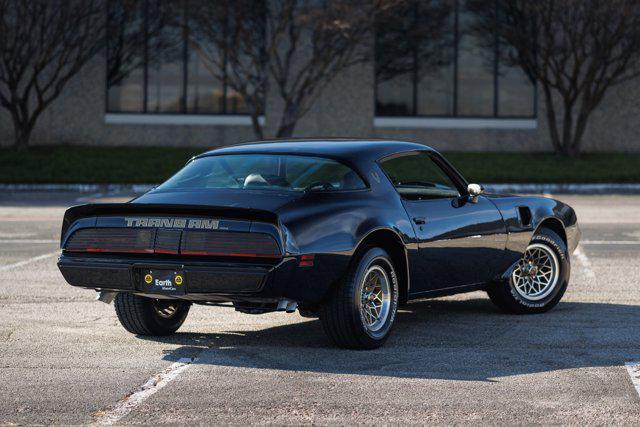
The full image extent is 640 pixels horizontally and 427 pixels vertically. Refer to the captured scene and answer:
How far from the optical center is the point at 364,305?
8023mm

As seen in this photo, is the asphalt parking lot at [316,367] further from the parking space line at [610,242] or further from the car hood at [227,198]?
the parking space line at [610,242]

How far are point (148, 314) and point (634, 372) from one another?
10.9ft

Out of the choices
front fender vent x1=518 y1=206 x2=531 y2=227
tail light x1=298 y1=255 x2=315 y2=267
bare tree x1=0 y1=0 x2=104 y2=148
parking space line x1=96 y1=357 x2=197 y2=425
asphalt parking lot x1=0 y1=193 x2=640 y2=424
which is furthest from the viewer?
bare tree x1=0 y1=0 x2=104 y2=148

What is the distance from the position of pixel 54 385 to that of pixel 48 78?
3282 cm

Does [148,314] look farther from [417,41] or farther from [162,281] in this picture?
[417,41]

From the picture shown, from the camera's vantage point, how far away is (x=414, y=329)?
9.02m

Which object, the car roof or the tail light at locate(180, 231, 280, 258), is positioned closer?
the tail light at locate(180, 231, 280, 258)

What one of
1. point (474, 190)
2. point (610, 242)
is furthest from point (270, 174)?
point (610, 242)

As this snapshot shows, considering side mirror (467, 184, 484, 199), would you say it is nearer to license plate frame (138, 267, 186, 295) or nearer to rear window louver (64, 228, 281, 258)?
rear window louver (64, 228, 281, 258)

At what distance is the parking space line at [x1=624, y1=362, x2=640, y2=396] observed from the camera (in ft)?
22.5

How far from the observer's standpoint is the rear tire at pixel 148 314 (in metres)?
8.46

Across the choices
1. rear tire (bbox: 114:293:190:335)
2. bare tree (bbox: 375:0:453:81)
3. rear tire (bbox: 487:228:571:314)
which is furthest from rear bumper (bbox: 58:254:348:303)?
bare tree (bbox: 375:0:453:81)

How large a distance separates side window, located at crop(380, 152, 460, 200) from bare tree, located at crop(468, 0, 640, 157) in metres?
24.6

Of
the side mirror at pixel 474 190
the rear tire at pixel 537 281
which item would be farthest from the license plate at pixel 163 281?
the rear tire at pixel 537 281
